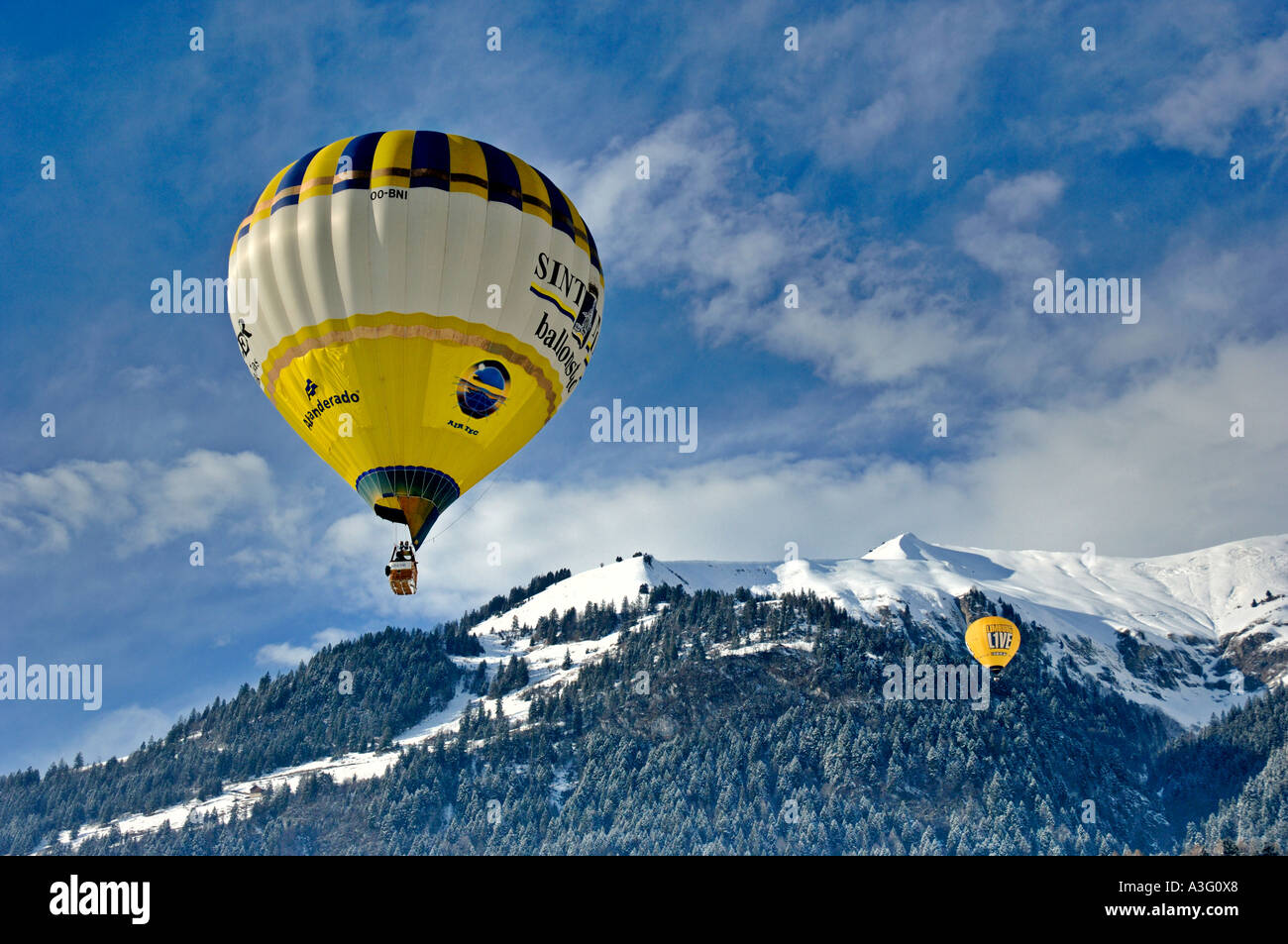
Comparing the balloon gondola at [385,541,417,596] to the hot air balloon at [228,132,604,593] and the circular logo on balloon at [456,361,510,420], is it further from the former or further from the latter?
the circular logo on balloon at [456,361,510,420]

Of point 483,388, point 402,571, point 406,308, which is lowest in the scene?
point 402,571

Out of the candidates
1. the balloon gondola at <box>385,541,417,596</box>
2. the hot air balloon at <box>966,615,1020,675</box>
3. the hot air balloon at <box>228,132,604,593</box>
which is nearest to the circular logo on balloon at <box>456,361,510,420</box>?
the hot air balloon at <box>228,132,604,593</box>

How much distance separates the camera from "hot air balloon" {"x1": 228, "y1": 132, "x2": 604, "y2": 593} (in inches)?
1119

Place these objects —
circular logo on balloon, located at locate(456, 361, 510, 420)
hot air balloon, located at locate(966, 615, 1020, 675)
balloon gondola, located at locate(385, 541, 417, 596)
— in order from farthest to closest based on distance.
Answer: hot air balloon, located at locate(966, 615, 1020, 675)
circular logo on balloon, located at locate(456, 361, 510, 420)
balloon gondola, located at locate(385, 541, 417, 596)

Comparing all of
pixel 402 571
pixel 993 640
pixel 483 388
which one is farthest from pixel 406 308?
pixel 993 640

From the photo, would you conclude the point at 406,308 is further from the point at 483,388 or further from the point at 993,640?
the point at 993,640

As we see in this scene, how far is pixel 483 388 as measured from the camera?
1148 inches

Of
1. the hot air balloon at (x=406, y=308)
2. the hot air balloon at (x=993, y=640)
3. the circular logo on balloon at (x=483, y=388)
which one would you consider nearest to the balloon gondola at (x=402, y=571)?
the hot air balloon at (x=406, y=308)

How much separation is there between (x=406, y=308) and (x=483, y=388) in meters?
2.65

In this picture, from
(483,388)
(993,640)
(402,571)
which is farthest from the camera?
(993,640)

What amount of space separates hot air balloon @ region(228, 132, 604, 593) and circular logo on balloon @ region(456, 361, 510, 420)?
0.04 metres
